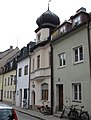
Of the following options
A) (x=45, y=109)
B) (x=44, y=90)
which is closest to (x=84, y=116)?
(x=45, y=109)

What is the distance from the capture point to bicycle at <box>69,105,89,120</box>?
48.7 ft

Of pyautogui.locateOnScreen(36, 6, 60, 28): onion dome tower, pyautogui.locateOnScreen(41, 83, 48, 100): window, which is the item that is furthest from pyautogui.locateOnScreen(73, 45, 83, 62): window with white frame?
pyautogui.locateOnScreen(36, 6, 60, 28): onion dome tower

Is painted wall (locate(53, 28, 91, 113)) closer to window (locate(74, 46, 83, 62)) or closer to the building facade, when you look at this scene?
the building facade

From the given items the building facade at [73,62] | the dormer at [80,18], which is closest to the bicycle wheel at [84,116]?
the building facade at [73,62]

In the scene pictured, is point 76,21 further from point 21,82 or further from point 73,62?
point 21,82

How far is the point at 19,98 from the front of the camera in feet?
107

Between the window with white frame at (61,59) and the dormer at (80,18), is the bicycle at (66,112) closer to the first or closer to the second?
the window with white frame at (61,59)

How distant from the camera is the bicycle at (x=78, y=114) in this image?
14.8 metres

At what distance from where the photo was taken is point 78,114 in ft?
51.2

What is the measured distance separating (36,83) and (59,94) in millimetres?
5526

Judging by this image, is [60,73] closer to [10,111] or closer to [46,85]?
[46,85]

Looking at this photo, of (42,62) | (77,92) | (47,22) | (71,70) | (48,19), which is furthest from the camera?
(47,22)

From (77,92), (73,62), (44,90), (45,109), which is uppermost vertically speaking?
(73,62)

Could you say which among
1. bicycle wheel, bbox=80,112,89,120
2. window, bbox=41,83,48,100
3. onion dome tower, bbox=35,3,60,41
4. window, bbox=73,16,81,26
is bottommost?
bicycle wheel, bbox=80,112,89,120
